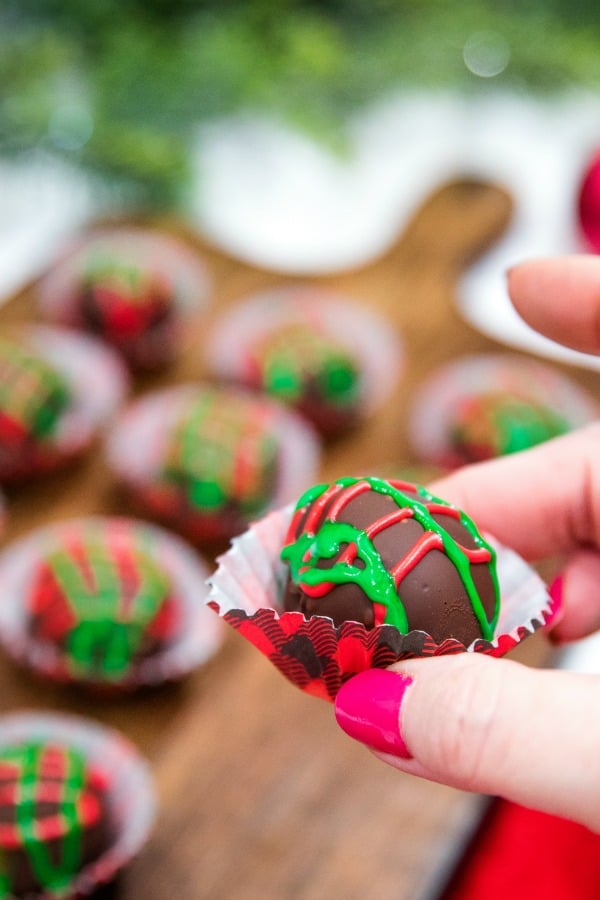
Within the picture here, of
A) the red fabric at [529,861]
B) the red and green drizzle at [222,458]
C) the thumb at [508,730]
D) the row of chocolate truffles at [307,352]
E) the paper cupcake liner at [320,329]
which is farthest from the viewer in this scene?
the paper cupcake liner at [320,329]

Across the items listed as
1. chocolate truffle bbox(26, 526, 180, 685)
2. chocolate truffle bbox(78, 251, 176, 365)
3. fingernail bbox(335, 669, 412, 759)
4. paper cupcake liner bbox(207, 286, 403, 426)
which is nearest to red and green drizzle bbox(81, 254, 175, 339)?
chocolate truffle bbox(78, 251, 176, 365)

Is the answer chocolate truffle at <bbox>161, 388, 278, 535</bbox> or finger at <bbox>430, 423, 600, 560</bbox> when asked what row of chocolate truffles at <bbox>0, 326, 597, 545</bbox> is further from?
finger at <bbox>430, 423, 600, 560</bbox>

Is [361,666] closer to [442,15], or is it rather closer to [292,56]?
[292,56]

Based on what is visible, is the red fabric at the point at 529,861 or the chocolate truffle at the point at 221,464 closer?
the red fabric at the point at 529,861

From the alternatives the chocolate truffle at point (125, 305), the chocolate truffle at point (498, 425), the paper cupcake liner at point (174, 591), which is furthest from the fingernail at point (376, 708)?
the chocolate truffle at point (125, 305)

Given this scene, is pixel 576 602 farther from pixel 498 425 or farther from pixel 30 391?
pixel 30 391

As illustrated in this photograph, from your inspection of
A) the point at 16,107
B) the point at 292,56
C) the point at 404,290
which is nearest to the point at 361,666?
the point at 404,290

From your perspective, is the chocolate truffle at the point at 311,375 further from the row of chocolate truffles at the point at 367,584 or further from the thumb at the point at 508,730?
the thumb at the point at 508,730
